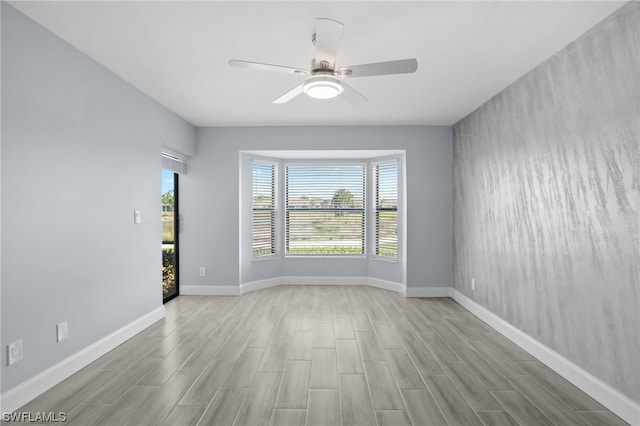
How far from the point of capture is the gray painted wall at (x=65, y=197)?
7.06ft

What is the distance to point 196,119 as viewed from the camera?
186 inches

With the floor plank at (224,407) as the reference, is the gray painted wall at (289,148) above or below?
above

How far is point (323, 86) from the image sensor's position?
2385 mm

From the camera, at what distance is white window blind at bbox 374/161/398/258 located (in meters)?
5.48

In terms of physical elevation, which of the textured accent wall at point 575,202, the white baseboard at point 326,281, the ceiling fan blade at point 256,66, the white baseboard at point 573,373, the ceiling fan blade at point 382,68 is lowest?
the white baseboard at point 573,373

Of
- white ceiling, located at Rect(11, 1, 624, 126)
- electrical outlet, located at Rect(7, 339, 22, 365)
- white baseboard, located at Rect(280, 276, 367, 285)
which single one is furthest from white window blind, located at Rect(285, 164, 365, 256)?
electrical outlet, located at Rect(7, 339, 22, 365)

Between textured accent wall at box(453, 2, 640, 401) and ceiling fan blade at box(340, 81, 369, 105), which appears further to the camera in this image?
ceiling fan blade at box(340, 81, 369, 105)

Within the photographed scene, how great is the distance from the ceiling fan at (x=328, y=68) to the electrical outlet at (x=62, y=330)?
233 centimetres

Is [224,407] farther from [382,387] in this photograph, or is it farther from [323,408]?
[382,387]

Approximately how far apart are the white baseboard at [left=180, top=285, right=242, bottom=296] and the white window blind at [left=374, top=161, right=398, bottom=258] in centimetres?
248

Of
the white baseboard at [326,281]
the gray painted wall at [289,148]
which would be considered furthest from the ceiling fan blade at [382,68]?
the white baseboard at [326,281]

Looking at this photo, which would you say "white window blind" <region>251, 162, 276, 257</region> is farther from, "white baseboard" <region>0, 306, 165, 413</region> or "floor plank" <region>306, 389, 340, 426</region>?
"floor plank" <region>306, 389, 340, 426</region>

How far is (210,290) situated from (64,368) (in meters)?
2.57

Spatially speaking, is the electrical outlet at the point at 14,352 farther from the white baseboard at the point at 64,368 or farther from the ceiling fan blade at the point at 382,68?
the ceiling fan blade at the point at 382,68
